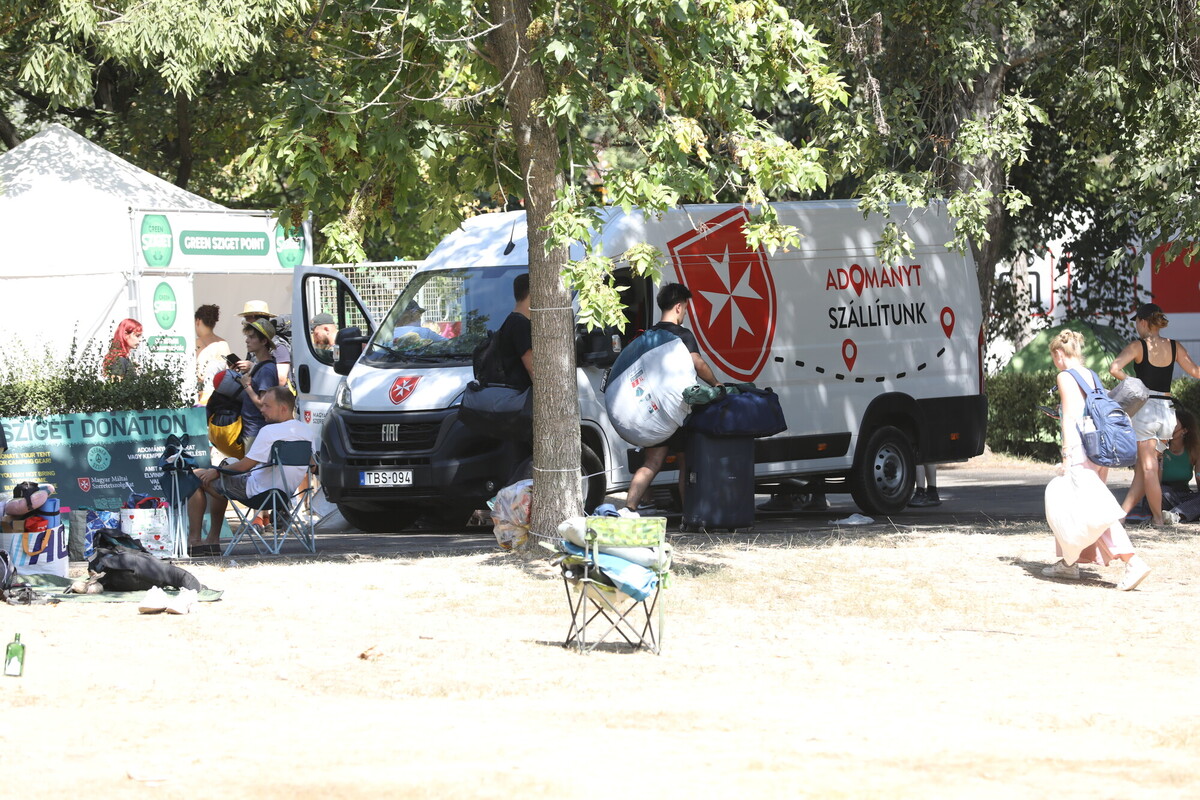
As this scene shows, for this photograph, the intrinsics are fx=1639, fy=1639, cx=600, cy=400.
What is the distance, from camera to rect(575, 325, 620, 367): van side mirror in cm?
1246

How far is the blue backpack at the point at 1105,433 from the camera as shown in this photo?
10.0 m

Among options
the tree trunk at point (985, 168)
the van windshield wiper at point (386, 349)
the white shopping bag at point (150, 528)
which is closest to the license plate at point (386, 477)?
the van windshield wiper at point (386, 349)

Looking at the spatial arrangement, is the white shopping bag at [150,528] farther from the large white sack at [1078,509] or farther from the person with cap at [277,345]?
the large white sack at [1078,509]

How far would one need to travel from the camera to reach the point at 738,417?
38.2ft

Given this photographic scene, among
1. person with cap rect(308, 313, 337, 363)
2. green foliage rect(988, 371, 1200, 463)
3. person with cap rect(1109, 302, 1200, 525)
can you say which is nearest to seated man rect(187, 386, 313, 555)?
person with cap rect(308, 313, 337, 363)

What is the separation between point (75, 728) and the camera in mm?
6402

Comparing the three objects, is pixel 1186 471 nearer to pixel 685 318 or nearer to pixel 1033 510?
pixel 1033 510

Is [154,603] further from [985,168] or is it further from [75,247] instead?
[985,168]

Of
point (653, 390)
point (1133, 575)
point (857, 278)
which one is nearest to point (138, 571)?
point (653, 390)

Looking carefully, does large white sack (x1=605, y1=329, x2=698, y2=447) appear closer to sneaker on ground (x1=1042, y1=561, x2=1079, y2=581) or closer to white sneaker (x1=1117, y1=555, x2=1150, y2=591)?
sneaker on ground (x1=1042, y1=561, x2=1079, y2=581)

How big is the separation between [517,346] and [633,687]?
4.56m

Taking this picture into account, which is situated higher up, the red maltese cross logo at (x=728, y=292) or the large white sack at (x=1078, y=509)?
the red maltese cross logo at (x=728, y=292)

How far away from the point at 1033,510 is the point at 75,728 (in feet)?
36.2

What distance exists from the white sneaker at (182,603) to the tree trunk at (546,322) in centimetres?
251
